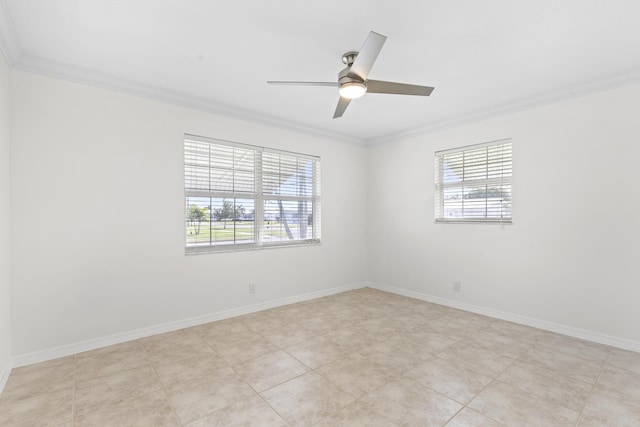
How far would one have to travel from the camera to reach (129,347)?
282cm

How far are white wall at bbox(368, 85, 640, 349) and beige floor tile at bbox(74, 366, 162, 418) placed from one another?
138 inches

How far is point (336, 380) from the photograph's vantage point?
7.41 ft

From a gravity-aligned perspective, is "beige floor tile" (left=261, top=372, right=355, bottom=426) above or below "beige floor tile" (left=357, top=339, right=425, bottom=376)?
above

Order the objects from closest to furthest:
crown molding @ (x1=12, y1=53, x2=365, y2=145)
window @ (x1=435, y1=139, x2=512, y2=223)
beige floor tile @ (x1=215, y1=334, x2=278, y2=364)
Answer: crown molding @ (x1=12, y1=53, x2=365, y2=145) → beige floor tile @ (x1=215, y1=334, x2=278, y2=364) → window @ (x1=435, y1=139, x2=512, y2=223)

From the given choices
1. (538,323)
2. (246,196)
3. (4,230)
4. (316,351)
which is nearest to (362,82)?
(246,196)

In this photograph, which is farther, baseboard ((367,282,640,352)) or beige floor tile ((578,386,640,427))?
baseboard ((367,282,640,352))

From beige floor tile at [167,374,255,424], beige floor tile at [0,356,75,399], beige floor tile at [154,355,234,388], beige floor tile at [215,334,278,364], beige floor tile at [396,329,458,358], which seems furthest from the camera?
beige floor tile at [396,329,458,358]

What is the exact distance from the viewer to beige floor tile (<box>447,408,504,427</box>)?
1782 mm

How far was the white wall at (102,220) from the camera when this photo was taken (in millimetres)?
2525

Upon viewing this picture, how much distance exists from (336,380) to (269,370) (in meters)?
0.54

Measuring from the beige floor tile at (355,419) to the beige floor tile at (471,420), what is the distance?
14.8 inches

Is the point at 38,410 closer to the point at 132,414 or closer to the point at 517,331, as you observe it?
the point at 132,414

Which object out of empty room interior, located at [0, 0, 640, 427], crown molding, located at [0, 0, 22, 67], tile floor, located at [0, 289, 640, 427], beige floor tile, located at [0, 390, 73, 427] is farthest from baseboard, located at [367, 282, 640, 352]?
crown molding, located at [0, 0, 22, 67]

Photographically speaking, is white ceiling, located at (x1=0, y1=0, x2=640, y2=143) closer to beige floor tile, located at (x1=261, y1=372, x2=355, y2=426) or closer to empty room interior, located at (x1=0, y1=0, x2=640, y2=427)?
empty room interior, located at (x1=0, y1=0, x2=640, y2=427)
